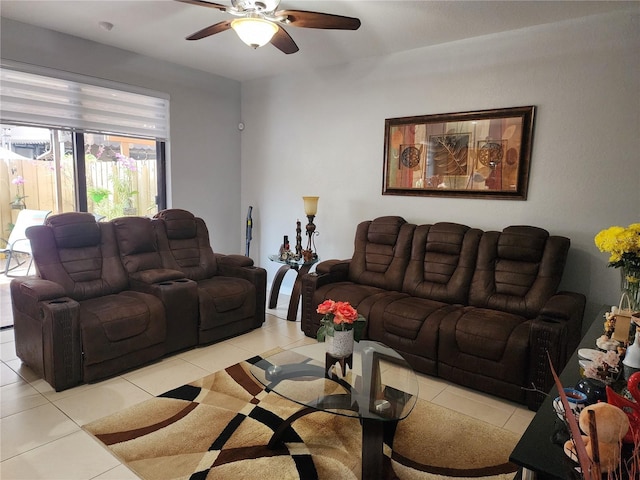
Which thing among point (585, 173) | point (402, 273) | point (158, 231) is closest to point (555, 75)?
point (585, 173)

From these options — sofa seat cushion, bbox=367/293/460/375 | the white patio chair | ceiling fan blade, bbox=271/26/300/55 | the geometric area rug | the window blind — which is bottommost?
the geometric area rug

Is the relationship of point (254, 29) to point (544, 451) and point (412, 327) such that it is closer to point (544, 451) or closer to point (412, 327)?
point (412, 327)

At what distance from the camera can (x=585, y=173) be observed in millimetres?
3207

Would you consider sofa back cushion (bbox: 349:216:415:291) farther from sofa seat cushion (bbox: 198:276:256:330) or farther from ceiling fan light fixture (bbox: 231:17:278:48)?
ceiling fan light fixture (bbox: 231:17:278:48)

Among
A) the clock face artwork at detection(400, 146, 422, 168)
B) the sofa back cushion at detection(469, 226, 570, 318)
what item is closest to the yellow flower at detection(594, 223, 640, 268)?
the sofa back cushion at detection(469, 226, 570, 318)

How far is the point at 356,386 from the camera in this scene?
2.16m

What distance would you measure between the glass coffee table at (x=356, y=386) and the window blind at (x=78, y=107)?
317 centimetres

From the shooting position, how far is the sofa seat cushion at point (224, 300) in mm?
3523

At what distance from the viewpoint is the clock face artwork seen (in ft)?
13.2

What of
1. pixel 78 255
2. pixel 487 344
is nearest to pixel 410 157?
pixel 487 344

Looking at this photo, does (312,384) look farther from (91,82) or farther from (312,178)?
(91,82)

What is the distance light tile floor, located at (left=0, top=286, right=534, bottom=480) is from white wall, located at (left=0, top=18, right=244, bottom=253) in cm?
214

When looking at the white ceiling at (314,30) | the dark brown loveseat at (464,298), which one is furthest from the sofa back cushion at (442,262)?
the white ceiling at (314,30)

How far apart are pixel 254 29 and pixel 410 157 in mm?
2106
